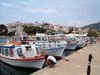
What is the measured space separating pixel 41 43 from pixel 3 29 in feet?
477

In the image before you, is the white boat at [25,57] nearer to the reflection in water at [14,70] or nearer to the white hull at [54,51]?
the reflection in water at [14,70]

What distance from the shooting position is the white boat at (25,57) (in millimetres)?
25434

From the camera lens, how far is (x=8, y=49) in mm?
30781

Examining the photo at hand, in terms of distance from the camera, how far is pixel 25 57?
26359 mm

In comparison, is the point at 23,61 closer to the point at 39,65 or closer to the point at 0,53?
the point at 39,65

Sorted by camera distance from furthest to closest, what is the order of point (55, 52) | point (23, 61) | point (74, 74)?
point (55, 52)
point (23, 61)
point (74, 74)

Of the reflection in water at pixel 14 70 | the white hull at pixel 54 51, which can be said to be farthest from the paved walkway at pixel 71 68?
the white hull at pixel 54 51

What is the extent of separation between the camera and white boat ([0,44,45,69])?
25.4m

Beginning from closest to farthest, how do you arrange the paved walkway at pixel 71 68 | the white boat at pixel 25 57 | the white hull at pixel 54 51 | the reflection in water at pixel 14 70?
the paved walkway at pixel 71 68 < the white boat at pixel 25 57 < the reflection in water at pixel 14 70 < the white hull at pixel 54 51

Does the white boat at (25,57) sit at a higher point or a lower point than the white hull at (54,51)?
higher

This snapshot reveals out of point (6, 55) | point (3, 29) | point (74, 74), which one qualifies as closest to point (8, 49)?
point (6, 55)

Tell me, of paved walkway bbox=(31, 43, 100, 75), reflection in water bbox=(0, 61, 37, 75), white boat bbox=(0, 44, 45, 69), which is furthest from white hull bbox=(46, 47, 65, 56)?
paved walkway bbox=(31, 43, 100, 75)

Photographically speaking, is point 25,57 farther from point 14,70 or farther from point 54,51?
point 54,51

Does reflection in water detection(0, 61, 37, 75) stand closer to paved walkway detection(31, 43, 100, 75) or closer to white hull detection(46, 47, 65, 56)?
paved walkway detection(31, 43, 100, 75)
